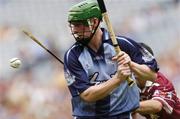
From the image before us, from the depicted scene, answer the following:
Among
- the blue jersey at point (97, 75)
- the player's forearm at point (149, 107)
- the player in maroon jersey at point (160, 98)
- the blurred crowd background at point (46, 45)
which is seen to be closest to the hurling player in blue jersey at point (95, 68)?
the blue jersey at point (97, 75)

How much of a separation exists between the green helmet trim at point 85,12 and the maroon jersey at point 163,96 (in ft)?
3.01

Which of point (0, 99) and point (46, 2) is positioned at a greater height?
point (46, 2)

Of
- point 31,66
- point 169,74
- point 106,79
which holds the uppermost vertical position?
point 106,79

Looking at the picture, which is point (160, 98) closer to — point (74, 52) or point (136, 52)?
point (136, 52)

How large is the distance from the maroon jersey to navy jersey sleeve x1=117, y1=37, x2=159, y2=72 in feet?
1.71

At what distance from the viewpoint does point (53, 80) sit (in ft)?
25.5

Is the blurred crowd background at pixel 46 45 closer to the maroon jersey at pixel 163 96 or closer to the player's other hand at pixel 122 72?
the maroon jersey at pixel 163 96

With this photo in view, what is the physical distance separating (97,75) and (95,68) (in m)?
0.05

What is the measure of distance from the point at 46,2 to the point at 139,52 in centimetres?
295

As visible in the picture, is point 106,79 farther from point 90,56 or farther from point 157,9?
point 157,9

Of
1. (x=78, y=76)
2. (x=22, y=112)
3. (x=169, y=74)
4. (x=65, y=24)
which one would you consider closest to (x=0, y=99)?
(x=22, y=112)

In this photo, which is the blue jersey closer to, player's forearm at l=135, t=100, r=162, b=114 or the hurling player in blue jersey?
the hurling player in blue jersey

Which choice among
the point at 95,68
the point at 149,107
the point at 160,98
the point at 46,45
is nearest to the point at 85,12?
the point at 95,68

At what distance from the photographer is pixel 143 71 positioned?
4.87m
